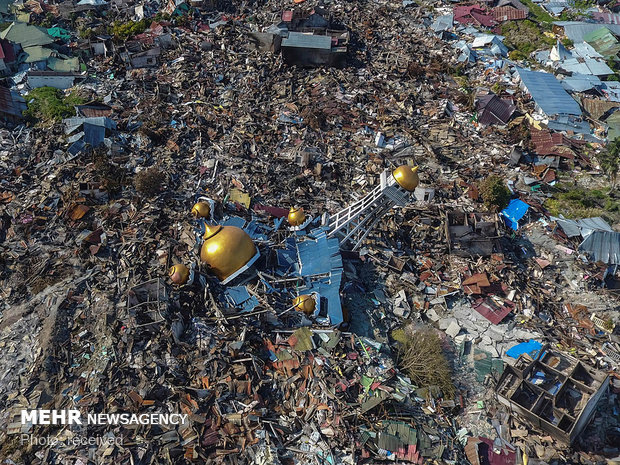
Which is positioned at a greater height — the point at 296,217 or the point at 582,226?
the point at 296,217

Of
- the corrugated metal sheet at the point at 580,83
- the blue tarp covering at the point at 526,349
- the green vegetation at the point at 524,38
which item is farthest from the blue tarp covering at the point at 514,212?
the green vegetation at the point at 524,38

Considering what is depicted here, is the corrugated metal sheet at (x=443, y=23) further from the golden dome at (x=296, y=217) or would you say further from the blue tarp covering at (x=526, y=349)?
the blue tarp covering at (x=526, y=349)

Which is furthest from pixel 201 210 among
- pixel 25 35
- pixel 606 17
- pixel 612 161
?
pixel 606 17

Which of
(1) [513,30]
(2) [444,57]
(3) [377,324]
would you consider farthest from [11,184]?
(1) [513,30]

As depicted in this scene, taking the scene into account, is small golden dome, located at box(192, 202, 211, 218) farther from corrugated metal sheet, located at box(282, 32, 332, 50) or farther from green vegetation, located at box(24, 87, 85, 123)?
corrugated metal sheet, located at box(282, 32, 332, 50)

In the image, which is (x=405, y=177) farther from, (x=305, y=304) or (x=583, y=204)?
(x=583, y=204)
